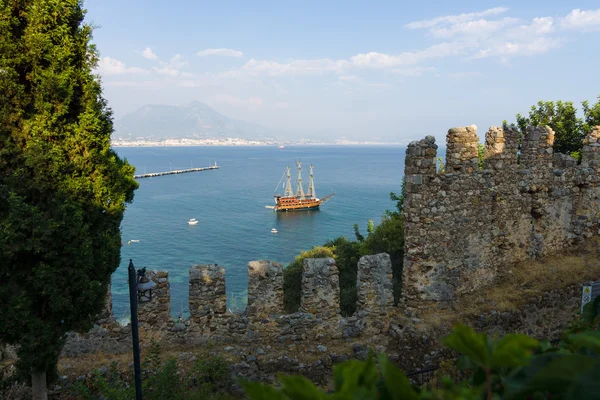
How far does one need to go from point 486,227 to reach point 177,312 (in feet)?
93.5

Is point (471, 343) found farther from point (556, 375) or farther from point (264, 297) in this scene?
point (264, 297)

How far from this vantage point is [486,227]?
10.8 meters

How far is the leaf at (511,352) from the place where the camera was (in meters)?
1.58

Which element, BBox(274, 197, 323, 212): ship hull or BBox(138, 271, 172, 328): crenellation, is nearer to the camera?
BBox(138, 271, 172, 328): crenellation

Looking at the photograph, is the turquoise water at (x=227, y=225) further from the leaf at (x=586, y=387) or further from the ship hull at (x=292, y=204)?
the leaf at (x=586, y=387)

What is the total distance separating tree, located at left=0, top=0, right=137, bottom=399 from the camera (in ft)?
21.3

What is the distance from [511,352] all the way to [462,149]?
363 inches

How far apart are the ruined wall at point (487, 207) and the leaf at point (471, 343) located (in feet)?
27.9

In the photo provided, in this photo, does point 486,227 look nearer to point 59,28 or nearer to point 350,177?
point 59,28

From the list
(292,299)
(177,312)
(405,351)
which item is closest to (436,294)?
(405,351)

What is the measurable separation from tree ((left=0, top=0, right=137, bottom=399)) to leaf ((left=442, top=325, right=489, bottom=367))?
648 cm

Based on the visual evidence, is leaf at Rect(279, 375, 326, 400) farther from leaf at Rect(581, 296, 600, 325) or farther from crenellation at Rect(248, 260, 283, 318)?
crenellation at Rect(248, 260, 283, 318)

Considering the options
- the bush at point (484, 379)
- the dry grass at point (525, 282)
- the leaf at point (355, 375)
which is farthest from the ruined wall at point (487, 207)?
the leaf at point (355, 375)

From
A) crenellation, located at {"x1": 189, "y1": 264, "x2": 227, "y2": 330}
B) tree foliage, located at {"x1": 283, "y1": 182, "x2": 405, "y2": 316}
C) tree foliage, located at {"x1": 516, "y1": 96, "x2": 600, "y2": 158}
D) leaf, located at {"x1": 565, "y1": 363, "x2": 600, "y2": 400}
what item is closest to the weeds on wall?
crenellation, located at {"x1": 189, "y1": 264, "x2": 227, "y2": 330}
